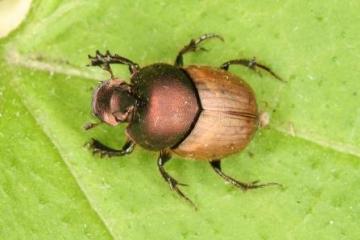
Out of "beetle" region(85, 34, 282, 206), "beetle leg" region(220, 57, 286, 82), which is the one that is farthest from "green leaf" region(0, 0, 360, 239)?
"beetle" region(85, 34, 282, 206)

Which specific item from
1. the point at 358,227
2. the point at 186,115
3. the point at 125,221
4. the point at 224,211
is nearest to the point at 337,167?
the point at 358,227

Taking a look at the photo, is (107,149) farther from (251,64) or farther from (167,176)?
(251,64)

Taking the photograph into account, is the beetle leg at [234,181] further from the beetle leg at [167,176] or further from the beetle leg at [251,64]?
the beetle leg at [251,64]

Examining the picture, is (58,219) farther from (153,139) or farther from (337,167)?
(337,167)

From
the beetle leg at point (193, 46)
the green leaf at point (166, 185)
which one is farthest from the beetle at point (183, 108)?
the green leaf at point (166, 185)

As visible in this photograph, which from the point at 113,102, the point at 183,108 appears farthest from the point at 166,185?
the point at 113,102
